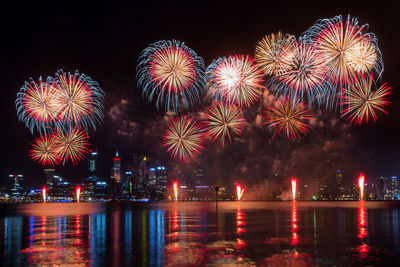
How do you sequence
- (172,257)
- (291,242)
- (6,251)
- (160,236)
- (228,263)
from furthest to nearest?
1. (160,236)
2. (291,242)
3. (6,251)
4. (172,257)
5. (228,263)

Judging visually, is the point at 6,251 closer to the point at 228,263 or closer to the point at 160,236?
the point at 160,236

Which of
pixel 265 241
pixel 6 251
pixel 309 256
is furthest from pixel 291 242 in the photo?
pixel 6 251

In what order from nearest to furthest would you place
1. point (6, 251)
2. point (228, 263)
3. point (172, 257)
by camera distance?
point (228, 263) → point (172, 257) → point (6, 251)

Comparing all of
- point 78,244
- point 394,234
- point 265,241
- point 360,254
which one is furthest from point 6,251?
point 394,234

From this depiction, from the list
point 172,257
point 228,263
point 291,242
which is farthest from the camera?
point 291,242

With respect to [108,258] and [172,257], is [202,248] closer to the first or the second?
[172,257]

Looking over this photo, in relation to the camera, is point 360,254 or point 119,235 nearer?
point 360,254

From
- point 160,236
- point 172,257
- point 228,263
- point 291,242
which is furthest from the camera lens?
point 160,236

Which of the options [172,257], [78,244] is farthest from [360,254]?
[78,244]

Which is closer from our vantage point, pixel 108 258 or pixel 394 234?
pixel 108 258
